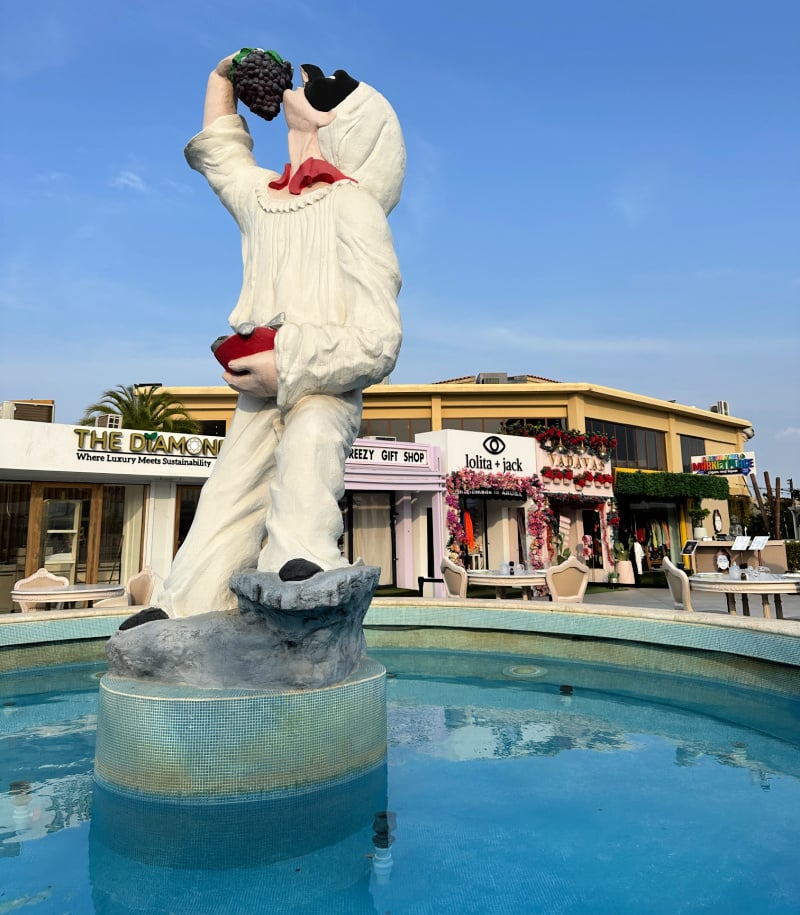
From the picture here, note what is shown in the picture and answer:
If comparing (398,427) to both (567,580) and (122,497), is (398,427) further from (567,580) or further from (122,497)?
(567,580)

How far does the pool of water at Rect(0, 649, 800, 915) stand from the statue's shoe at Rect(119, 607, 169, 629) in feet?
2.32

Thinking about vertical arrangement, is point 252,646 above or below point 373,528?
below

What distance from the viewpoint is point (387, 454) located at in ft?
47.4

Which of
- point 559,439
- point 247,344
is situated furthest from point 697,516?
point 247,344

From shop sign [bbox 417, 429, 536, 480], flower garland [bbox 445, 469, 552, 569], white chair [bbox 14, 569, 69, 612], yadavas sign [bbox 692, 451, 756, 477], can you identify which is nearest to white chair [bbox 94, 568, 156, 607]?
white chair [bbox 14, 569, 69, 612]

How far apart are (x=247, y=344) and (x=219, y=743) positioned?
1720 mm

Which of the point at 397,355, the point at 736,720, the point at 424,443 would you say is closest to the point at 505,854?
the point at 397,355

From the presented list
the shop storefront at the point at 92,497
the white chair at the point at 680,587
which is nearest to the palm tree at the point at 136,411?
the shop storefront at the point at 92,497

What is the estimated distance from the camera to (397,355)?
119 inches

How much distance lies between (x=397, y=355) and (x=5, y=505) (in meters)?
11.1

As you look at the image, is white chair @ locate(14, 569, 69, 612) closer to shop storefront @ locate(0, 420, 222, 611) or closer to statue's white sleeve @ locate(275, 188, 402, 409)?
shop storefront @ locate(0, 420, 222, 611)

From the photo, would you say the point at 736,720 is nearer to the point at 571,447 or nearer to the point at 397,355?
the point at 397,355

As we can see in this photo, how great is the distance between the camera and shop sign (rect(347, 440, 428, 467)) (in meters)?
14.0

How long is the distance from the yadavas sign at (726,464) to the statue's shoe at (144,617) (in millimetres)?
23258
